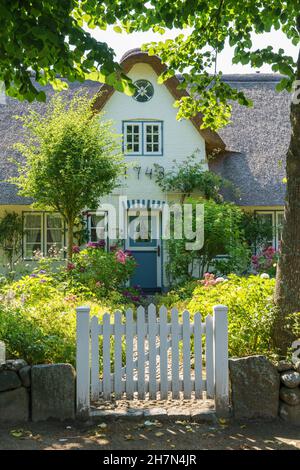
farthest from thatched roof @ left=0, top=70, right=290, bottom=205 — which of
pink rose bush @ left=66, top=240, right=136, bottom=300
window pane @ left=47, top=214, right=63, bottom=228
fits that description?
pink rose bush @ left=66, top=240, right=136, bottom=300

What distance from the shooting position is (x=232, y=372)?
16.4 ft

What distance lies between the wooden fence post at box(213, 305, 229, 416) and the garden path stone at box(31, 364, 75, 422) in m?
1.39

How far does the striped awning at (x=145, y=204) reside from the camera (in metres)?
15.2

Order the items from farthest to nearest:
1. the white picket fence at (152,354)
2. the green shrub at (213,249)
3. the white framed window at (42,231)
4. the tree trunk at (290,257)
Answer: the white framed window at (42,231)
the green shrub at (213,249)
the tree trunk at (290,257)
the white picket fence at (152,354)

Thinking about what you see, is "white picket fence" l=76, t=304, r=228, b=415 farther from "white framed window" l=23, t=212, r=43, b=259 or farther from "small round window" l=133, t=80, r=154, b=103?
"small round window" l=133, t=80, r=154, b=103

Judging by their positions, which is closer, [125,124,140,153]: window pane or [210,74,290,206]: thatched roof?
[125,124,140,153]: window pane

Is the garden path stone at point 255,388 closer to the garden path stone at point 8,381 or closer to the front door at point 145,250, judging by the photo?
the garden path stone at point 8,381

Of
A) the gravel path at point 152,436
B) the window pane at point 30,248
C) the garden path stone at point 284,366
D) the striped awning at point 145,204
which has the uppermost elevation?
the striped awning at point 145,204

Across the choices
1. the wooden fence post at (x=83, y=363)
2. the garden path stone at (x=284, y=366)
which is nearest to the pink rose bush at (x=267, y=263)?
the garden path stone at (x=284, y=366)

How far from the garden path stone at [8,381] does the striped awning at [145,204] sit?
1051 centimetres

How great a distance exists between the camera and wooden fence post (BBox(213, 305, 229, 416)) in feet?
16.4

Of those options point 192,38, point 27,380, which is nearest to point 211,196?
point 192,38

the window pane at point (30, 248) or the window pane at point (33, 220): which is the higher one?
the window pane at point (33, 220)
